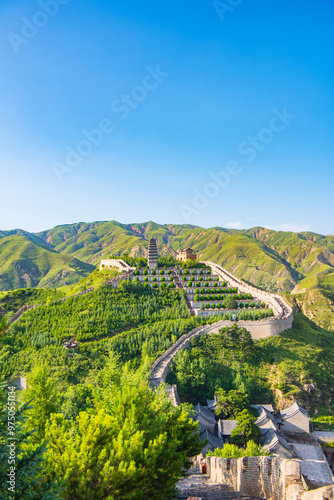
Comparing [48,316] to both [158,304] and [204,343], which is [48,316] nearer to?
[158,304]

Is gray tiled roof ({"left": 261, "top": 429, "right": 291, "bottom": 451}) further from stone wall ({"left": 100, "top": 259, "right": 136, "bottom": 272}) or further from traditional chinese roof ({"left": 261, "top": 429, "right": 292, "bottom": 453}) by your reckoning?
stone wall ({"left": 100, "top": 259, "right": 136, "bottom": 272})

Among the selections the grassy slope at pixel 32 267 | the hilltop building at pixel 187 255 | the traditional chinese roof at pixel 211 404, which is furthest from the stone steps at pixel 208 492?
the grassy slope at pixel 32 267

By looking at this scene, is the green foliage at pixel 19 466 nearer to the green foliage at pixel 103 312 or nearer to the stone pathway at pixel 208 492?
the stone pathway at pixel 208 492

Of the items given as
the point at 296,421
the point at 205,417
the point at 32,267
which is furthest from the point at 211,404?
the point at 32,267

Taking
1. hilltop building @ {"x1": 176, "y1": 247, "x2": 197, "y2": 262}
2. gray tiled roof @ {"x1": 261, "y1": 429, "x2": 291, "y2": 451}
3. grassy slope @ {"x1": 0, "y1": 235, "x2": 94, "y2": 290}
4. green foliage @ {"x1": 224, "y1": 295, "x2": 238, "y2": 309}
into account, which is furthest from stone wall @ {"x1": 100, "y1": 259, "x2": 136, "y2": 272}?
grassy slope @ {"x1": 0, "y1": 235, "x2": 94, "y2": 290}

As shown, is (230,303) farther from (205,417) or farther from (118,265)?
(118,265)

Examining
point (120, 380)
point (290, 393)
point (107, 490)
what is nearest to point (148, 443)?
point (107, 490)
